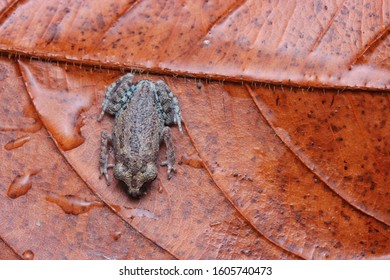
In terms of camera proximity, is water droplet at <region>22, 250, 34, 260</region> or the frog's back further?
the frog's back

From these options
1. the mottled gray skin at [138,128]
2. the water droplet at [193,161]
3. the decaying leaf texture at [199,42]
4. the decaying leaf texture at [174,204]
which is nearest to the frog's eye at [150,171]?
the mottled gray skin at [138,128]

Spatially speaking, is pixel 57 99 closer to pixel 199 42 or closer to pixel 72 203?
pixel 72 203

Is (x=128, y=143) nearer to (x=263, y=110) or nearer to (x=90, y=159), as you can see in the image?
(x=90, y=159)

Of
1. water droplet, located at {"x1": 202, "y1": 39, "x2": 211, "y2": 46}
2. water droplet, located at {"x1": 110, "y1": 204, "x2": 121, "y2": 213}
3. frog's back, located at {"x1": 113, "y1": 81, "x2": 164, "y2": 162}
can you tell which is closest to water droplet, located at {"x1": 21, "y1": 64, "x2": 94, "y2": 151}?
frog's back, located at {"x1": 113, "y1": 81, "x2": 164, "y2": 162}

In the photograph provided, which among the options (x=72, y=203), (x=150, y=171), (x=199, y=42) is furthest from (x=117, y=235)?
(x=199, y=42)

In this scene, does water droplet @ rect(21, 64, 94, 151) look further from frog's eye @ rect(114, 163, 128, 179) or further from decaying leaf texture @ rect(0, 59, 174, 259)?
frog's eye @ rect(114, 163, 128, 179)

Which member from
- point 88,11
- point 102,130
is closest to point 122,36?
point 88,11
